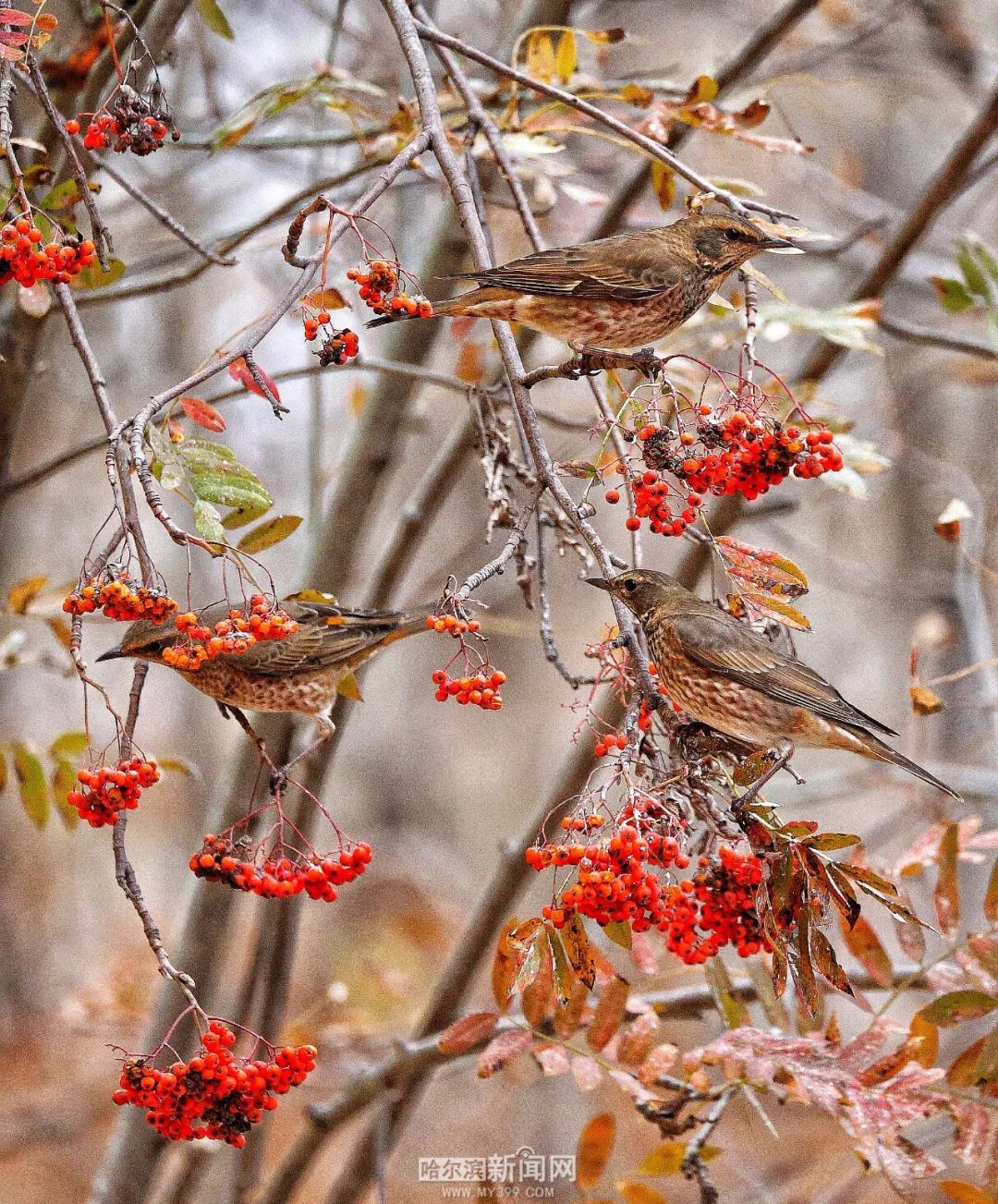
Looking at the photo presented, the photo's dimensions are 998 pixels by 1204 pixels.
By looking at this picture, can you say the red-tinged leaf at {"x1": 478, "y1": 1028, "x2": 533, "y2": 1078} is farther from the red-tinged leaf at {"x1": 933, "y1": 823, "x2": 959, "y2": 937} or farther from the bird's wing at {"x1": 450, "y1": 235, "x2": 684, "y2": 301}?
the bird's wing at {"x1": 450, "y1": 235, "x2": 684, "y2": 301}

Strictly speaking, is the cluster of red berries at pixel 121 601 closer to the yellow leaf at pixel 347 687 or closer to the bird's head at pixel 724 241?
the yellow leaf at pixel 347 687

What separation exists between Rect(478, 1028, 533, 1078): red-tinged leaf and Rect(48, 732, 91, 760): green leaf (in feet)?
4.71

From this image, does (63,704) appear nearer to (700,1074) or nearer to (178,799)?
(178,799)

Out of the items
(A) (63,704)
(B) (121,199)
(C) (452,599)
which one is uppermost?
(B) (121,199)

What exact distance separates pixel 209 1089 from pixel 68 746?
158 centimetres

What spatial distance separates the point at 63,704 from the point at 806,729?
9123 millimetres

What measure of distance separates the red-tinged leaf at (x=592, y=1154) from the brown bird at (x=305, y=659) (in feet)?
4.66

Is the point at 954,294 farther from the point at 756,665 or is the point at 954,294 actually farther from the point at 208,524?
the point at 208,524

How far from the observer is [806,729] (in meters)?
3.49

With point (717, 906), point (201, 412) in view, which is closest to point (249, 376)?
point (201, 412)

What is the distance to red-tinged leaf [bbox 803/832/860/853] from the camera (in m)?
2.28

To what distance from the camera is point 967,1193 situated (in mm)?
2775

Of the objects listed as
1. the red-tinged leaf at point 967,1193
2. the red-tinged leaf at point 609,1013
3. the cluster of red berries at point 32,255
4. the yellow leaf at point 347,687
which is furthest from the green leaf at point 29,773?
the red-tinged leaf at point 967,1193

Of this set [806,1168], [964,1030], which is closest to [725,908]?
[806,1168]
